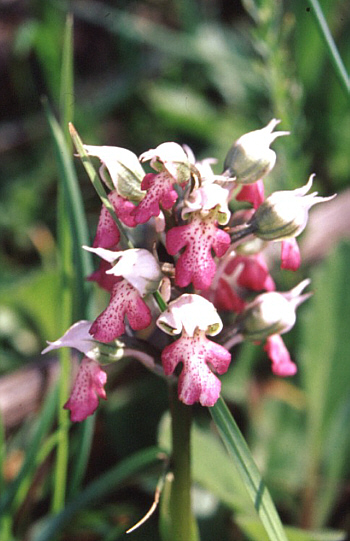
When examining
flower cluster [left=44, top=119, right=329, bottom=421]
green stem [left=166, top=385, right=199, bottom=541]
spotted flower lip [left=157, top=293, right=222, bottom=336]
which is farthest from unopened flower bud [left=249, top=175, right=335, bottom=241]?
green stem [left=166, top=385, right=199, bottom=541]

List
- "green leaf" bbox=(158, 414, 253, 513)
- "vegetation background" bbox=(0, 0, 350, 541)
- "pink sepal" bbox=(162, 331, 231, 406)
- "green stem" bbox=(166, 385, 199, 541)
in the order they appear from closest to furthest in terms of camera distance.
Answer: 1. "pink sepal" bbox=(162, 331, 231, 406)
2. "green stem" bbox=(166, 385, 199, 541)
3. "green leaf" bbox=(158, 414, 253, 513)
4. "vegetation background" bbox=(0, 0, 350, 541)

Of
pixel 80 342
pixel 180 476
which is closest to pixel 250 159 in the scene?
pixel 80 342

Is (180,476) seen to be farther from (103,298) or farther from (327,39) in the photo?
(103,298)

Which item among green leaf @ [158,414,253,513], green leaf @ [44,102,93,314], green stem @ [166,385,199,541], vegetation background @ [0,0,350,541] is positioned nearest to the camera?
green stem @ [166,385,199,541]

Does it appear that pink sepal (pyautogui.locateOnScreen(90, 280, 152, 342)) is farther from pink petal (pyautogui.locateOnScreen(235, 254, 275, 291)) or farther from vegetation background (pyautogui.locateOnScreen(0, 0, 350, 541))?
vegetation background (pyautogui.locateOnScreen(0, 0, 350, 541))

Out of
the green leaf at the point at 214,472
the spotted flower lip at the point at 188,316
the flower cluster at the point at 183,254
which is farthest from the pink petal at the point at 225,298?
the green leaf at the point at 214,472

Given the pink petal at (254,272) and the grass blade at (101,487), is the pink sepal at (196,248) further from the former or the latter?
the grass blade at (101,487)

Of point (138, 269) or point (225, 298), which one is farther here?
point (225, 298)
